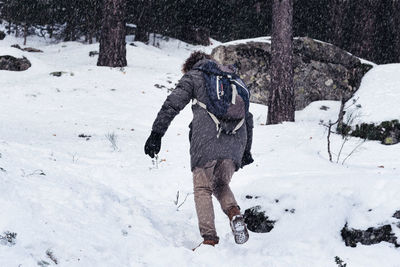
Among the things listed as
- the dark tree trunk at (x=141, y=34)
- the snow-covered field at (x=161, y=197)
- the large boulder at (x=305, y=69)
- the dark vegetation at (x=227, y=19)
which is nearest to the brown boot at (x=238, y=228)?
the snow-covered field at (x=161, y=197)

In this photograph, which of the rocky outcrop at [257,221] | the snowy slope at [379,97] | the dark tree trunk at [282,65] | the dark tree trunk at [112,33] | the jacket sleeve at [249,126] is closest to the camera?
the jacket sleeve at [249,126]

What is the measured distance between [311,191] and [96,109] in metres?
6.01

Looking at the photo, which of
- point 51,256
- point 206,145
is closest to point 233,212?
point 206,145

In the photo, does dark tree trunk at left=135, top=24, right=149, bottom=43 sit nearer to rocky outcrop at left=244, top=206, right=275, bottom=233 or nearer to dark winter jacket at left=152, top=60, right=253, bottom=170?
rocky outcrop at left=244, top=206, right=275, bottom=233

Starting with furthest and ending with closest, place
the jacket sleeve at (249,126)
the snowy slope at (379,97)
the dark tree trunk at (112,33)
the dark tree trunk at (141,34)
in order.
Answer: the dark tree trunk at (141,34) < the dark tree trunk at (112,33) < the snowy slope at (379,97) < the jacket sleeve at (249,126)

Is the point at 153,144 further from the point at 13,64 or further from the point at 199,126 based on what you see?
the point at 13,64

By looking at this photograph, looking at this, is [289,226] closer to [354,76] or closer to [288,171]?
[288,171]

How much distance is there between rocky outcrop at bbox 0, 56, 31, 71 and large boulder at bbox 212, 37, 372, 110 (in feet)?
18.0

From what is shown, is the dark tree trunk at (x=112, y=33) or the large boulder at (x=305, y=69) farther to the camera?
the dark tree trunk at (x=112, y=33)

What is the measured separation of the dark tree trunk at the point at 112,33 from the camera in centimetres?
1125

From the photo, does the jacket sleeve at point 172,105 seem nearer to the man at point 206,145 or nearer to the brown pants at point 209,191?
the man at point 206,145

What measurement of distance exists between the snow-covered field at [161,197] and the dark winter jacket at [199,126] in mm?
747

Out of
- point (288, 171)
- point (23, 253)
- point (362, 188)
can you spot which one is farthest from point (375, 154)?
Result: point (23, 253)

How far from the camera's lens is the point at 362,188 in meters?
3.67
